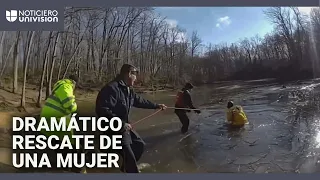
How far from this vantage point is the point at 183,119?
566 centimetres

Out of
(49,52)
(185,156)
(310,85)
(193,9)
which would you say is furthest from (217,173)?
(49,52)

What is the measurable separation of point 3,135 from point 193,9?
9.49 feet

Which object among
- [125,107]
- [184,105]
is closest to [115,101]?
[125,107]

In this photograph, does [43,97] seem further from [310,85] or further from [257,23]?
[310,85]

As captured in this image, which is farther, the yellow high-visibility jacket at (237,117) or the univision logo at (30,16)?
the yellow high-visibility jacket at (237,117)

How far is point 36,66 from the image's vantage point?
18.0 ft

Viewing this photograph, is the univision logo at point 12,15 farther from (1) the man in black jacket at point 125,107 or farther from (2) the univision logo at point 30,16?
(1) the man in black jacket at point 125,107

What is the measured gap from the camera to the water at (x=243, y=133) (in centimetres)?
549

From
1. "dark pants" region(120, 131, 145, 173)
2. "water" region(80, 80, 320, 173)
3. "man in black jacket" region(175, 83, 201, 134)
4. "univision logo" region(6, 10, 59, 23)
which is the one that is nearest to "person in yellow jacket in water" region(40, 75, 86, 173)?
"water" region(80, 80, 320, 173)

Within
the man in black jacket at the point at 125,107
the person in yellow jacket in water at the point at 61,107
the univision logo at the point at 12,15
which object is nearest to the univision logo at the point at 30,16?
the univision logo at the point at 12,15

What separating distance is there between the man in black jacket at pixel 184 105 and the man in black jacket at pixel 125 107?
1.40ft

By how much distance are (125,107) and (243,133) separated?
5.15 ft

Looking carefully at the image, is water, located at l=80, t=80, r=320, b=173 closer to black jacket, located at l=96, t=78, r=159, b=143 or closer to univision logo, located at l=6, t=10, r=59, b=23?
black jacket, located at l=96, t=78, r=159, b=143

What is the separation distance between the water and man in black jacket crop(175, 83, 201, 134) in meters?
0.07
